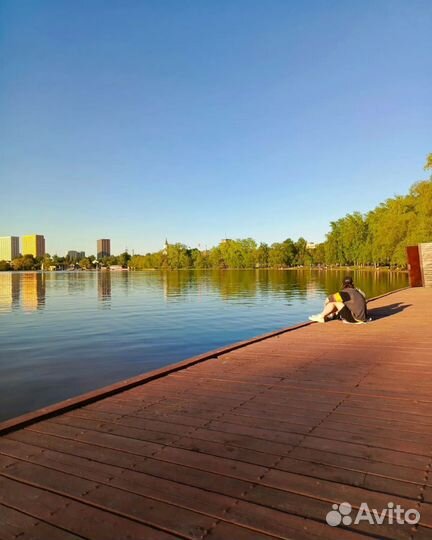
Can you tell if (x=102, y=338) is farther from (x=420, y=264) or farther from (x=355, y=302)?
(x=420, y=264)

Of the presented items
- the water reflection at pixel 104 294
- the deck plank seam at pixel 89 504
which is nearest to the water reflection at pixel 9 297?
the water reflection at pixel 104 294

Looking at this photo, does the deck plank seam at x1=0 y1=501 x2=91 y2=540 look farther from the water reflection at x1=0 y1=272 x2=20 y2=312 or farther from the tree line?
the tree line

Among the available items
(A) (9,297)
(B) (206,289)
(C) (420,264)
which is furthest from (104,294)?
(C) (420,264)

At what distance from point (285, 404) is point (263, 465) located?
1.47 metres

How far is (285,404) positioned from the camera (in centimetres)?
437

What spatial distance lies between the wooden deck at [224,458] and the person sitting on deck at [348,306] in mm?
4957

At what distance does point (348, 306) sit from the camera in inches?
419

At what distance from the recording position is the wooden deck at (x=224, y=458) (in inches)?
90.7

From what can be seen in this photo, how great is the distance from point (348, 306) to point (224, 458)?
8.26 metres

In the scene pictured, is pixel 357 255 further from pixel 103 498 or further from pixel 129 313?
pixel 103 498

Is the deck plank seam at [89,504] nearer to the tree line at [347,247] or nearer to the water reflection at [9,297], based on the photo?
the water reflection at [9,297]

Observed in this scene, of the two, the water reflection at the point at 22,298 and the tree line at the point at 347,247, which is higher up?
the tree line at the point at 347,247

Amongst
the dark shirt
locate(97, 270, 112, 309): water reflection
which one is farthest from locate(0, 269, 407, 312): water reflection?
the dark shirt

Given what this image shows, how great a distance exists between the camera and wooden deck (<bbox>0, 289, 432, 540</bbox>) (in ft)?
7.56
